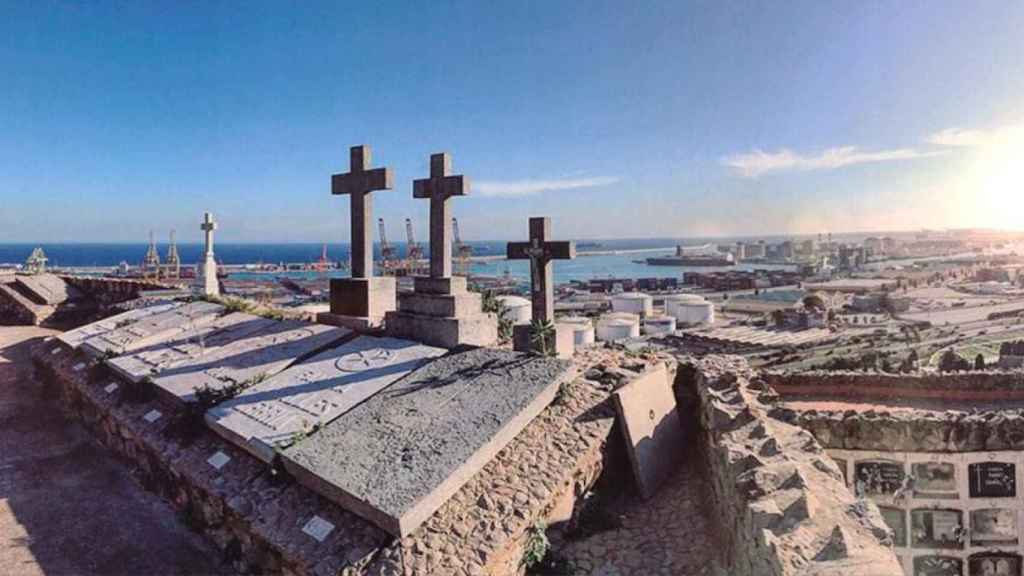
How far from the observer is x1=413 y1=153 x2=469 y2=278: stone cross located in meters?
8.73

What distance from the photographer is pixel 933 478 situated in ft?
28.3

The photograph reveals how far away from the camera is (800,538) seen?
3.56 meters

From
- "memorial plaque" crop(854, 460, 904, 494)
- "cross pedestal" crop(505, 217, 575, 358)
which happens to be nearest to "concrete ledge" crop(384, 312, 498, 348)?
"cross pedestal" crop(505, 217, 575, 358)

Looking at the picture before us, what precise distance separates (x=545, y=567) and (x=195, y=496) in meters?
3.71

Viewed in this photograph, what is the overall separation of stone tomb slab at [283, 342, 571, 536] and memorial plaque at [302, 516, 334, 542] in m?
0.21

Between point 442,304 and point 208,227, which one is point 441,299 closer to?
point 442,304

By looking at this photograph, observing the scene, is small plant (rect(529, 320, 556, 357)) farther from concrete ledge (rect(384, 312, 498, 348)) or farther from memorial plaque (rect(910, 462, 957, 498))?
memorial plaque (rect(910, 462, 957, 498))

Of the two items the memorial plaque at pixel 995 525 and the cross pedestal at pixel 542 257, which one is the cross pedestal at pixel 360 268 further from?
the memorial plaque at pixel 995 525

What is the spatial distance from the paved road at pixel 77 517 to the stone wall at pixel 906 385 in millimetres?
10821

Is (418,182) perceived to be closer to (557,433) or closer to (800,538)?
(557,433)

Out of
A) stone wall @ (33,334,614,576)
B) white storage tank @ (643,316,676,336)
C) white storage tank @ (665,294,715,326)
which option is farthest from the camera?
white storage tank @ (665,294,715,326)

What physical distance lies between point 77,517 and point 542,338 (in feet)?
17.7

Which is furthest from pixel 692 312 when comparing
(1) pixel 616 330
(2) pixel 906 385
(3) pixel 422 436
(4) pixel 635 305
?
(3) pixel 422 436

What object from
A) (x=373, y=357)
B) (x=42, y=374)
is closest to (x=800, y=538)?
(x=373, y=357)
